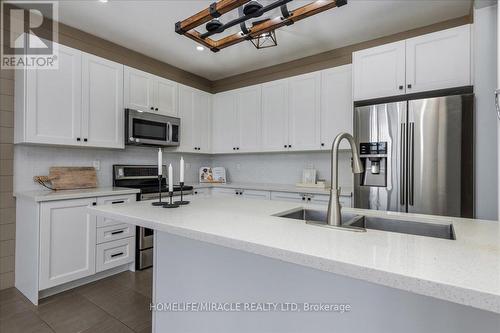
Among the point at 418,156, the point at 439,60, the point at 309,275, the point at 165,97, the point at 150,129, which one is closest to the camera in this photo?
the point at 309,275

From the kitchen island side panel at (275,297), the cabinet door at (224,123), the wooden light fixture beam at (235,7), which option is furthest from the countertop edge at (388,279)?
the cabinet door at (224,123)

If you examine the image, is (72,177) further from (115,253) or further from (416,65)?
(416,65)

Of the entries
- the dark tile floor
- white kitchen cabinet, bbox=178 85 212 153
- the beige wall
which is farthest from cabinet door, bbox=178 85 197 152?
the dark tile floor

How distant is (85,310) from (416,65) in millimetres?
3558

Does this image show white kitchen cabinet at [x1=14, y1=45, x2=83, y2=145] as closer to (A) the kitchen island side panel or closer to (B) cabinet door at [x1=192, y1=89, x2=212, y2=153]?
(B) cabinet door at [x1=192, y1=89, x2=212, y2=153]

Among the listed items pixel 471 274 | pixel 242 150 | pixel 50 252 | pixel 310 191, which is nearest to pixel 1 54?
pixel 50 252

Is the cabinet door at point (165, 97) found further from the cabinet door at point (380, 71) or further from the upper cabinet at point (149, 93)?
the cabinet door at point (380, 71)

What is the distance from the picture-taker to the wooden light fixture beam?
1.37 meters

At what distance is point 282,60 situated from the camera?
12.1ft

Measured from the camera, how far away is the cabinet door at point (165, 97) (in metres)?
3.45

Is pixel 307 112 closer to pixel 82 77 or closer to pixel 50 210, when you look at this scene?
pixel 82 77

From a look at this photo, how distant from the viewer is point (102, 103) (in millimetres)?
2877

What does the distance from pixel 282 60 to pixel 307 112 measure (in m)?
0.91

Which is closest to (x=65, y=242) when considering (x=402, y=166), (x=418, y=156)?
(x=402, y=166)
